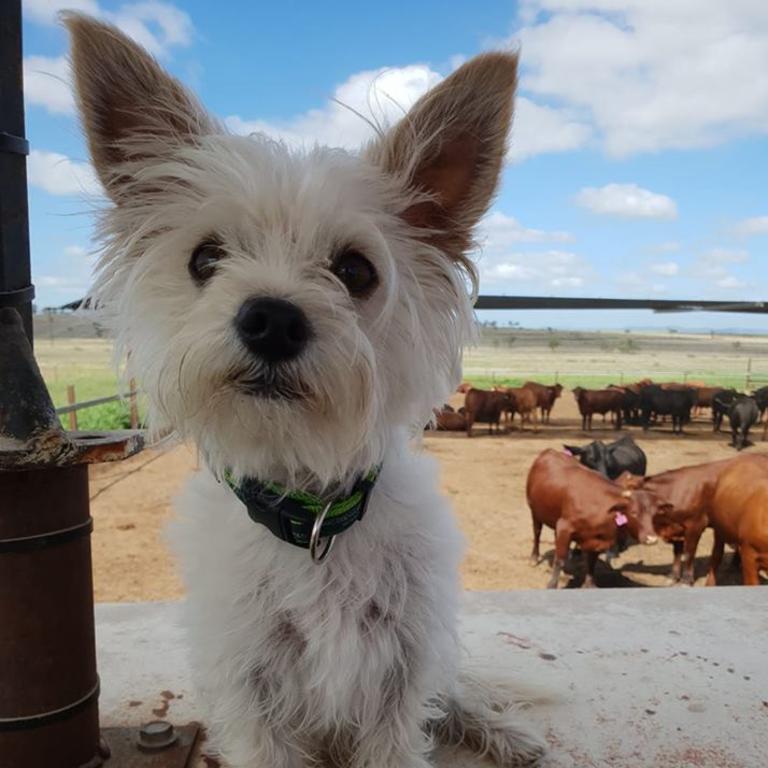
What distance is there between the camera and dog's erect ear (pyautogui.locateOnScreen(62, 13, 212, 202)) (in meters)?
1.10

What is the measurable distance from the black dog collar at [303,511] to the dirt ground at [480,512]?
2592mm

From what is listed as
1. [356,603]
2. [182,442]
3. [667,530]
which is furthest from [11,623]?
[667,530]

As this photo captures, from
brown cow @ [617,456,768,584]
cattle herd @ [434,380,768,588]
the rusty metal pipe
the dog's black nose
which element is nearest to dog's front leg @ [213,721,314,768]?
the rusty metal pipe

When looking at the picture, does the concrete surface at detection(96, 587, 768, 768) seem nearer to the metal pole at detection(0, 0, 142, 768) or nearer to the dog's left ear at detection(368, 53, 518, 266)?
the metal pole at detection(0, 0, 142, 768)

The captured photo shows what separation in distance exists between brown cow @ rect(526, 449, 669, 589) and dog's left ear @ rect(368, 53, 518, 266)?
7.63m

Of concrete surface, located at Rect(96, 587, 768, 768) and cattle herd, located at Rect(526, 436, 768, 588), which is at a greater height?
concrete surface, located at Rect(96, 587, 768, 768)

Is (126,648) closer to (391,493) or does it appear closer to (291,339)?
(391,493)

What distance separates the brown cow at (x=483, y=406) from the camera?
23.0m

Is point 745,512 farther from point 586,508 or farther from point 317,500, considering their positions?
point 317,500

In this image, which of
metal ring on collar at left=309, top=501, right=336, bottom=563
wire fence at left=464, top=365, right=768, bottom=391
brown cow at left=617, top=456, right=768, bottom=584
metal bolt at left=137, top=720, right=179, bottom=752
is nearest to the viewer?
metal ring on collar at left=309, top=501, right=336, bottom=563

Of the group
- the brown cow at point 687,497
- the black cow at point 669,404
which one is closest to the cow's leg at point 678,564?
the brown cow at point 687,497

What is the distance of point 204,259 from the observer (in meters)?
1.19

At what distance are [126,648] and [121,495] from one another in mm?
14169

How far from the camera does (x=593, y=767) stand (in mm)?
1457
